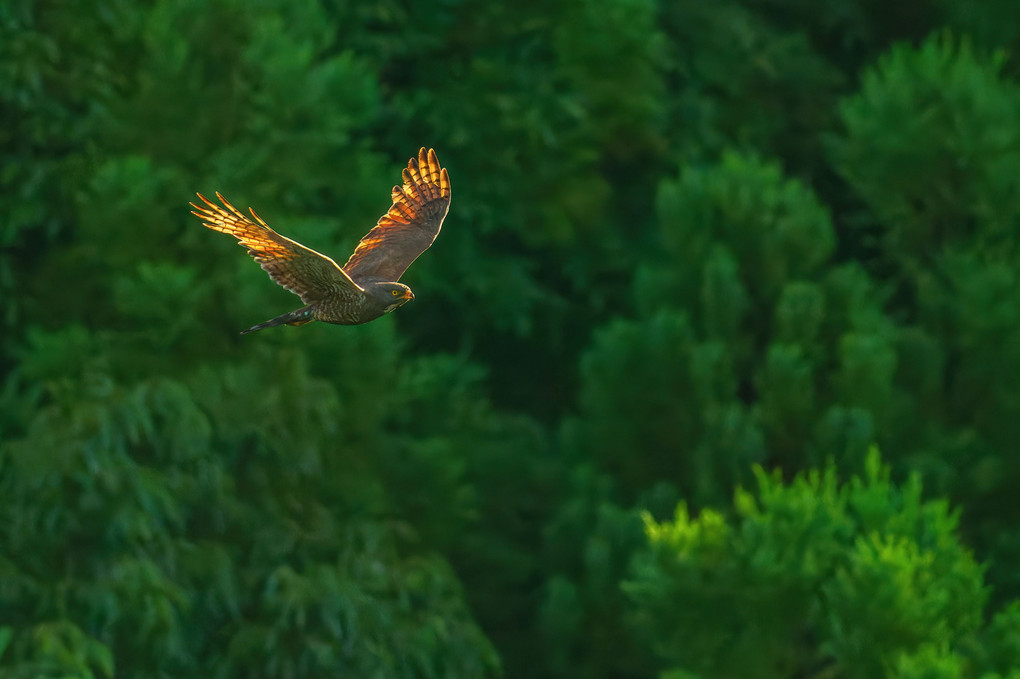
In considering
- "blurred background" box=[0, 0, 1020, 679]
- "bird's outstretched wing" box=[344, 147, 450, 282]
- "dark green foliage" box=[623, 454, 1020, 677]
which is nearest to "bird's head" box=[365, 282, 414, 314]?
"bird's outstretched wing" box=[344, 147, 450, 282]

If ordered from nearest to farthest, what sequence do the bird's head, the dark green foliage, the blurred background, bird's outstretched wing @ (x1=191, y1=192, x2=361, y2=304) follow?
1. bird's outstretched wing @ (x1=191, y1=192, x2=361, y2=304)
2. the bird's head
3. the dark green foliage
4. the blurred background

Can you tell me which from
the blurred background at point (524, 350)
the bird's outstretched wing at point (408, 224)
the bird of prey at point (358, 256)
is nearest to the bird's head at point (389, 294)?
the bird of prey at point (358, 256)

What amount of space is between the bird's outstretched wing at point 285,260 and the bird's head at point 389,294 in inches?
11.2

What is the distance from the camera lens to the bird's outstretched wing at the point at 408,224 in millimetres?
8734

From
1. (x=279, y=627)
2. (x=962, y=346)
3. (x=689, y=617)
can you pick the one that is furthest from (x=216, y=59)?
(x=962, y=346)

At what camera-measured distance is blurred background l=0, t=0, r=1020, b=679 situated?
14078mm

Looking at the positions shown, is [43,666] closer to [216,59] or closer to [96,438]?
[96,438]

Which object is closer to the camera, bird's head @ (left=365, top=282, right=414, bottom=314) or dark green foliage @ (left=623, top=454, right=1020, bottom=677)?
bird's head @ (left=365, top=282, right=414, bottom=314)

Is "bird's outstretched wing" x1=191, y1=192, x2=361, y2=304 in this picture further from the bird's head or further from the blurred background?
the blurred background

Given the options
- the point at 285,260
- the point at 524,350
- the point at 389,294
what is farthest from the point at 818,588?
the point at 285,260

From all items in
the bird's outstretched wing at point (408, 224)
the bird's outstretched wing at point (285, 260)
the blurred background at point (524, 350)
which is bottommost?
the blurred background at point (524, 350)

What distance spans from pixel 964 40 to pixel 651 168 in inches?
140

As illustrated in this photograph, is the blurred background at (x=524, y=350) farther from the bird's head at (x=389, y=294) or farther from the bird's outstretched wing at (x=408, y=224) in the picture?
the bird's head at (x=389, y=294)

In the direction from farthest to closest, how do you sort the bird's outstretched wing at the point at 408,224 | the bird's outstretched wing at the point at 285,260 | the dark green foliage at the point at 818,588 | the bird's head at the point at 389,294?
the dark green foliage at the point at 818,588
the bird's outstretched wing at the point at 408,224
the bird's head at the point at 389,294
the bird's outstretched wing at the point at 285,260
